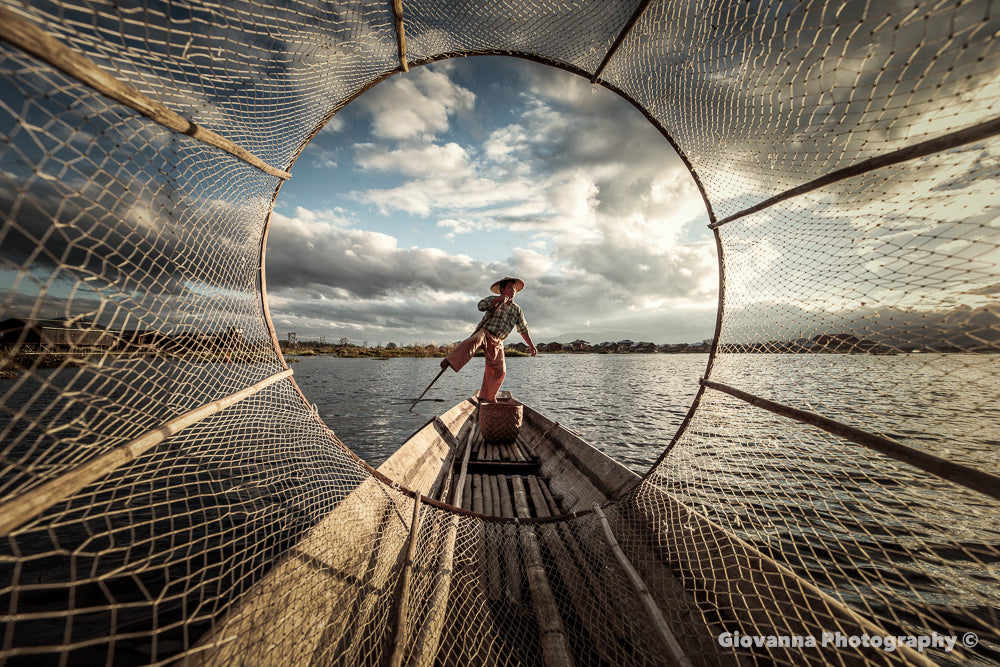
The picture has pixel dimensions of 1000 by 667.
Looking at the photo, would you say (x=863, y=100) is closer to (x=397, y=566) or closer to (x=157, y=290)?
(x=397, y=566)

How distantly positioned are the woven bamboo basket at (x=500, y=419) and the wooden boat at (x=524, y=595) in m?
3.45

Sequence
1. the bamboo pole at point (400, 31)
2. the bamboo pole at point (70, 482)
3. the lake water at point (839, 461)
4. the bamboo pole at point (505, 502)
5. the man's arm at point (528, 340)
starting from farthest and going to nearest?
the man's arm at point (528, 340) → the bamboo pole at point (505, 502) → the bamboo pole at point (400, 31) → the lake water at point (839, 461) → the bamboo pole at point (70, 482)

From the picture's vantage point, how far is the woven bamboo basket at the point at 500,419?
23.0 feet

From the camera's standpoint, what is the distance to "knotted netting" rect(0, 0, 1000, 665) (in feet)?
5.59

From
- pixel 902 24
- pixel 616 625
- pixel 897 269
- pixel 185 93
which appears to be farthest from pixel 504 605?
pixel 902 24

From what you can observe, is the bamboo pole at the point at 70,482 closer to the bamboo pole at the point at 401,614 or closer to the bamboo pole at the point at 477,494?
the bamboo pole at the point at 401,614

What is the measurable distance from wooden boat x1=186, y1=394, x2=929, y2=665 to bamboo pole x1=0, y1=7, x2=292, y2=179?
2378mm

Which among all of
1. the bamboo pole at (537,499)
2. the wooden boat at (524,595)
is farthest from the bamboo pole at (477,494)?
the wooden boat at (524,595)

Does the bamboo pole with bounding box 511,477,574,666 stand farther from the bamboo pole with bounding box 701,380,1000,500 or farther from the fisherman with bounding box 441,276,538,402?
the fisherman with bounding box 441,276,538,402

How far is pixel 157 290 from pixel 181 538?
481cm

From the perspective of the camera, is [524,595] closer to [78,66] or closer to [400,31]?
[78,66]

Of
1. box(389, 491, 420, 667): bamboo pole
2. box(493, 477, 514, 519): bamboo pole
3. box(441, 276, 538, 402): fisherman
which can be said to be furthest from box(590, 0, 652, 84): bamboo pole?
box(493, 477, 514, 519): bamboo pole

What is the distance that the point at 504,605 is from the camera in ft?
8.81

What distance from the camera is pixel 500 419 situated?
7023mm
